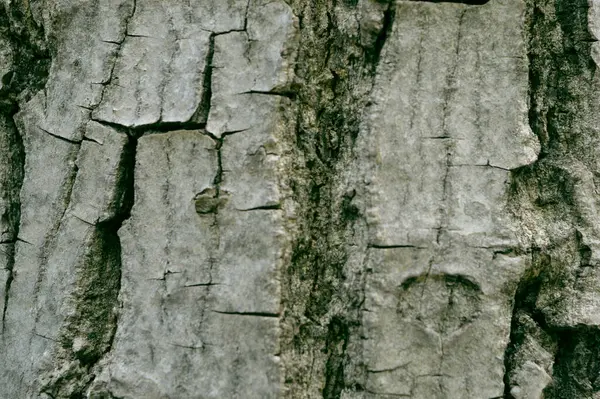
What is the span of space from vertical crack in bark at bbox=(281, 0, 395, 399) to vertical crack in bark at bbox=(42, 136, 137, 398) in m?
0.26

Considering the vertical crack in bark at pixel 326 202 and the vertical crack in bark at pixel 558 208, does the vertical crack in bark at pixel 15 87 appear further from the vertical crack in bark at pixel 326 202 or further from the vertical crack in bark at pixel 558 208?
the vertical crack in bark at pixel 558 208

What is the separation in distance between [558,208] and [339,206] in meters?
0.31

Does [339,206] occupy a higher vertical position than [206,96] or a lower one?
lower

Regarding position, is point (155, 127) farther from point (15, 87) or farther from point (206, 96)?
point (15, 87)

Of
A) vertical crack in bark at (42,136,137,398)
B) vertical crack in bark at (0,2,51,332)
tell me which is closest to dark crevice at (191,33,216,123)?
vertical crack in bark at (42,136,137,398)

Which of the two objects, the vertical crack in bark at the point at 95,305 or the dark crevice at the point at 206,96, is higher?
the dark crevice at the point at 206,96

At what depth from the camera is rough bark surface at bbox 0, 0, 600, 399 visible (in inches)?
38.6

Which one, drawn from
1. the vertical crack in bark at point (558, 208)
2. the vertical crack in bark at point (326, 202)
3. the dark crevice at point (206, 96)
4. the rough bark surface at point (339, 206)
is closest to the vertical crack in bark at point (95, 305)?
the rough bark surface at point (339, 206)

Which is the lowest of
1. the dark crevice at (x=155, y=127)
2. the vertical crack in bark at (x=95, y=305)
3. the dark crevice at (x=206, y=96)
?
the vertical crack in bark at (x=95, y=305)

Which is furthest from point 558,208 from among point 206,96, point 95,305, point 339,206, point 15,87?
point 15,87

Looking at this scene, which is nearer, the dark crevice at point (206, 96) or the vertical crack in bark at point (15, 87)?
the dark crevice at point (206, 96)

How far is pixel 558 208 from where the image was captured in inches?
40.6

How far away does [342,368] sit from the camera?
1.00m

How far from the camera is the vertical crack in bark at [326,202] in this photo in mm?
998
